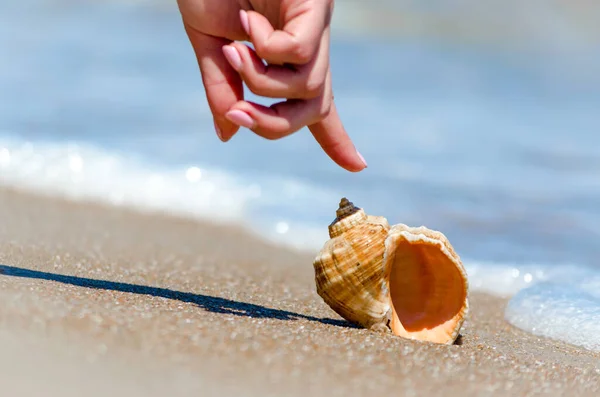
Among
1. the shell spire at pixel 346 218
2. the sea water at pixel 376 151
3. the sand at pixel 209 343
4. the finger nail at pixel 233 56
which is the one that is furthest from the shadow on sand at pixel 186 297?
the sea water at pixel 376 151

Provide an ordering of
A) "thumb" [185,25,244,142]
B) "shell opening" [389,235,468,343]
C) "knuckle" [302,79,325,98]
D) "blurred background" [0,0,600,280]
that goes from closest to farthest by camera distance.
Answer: "knuckle" [302,79,325,98] < "thumb" [185,25,244,142] < "shell opening" [389,235,468,343] < "blurred background" [0,0,600,280]

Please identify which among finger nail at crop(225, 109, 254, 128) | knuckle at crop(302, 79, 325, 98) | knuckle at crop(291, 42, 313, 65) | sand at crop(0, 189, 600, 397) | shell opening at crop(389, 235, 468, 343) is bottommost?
sand at crop(0, 189, 600, 397)

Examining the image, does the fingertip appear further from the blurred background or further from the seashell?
the blurred background

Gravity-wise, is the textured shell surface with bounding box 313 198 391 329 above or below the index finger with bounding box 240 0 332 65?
below

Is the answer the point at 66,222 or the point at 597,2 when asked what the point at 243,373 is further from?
the point at 597,2

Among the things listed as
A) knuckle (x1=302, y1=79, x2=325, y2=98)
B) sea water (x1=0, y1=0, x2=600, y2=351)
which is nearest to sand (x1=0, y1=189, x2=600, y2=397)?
knuckle (x1=302, y1=79, x2=325, y2=98)

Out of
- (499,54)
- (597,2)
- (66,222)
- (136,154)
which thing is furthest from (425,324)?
(597,2)

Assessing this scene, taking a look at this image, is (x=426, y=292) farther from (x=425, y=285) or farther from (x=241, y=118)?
(x=241, y=118)

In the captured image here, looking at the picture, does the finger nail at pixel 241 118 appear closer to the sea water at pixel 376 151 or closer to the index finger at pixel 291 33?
the index finger at pixel 291 33
